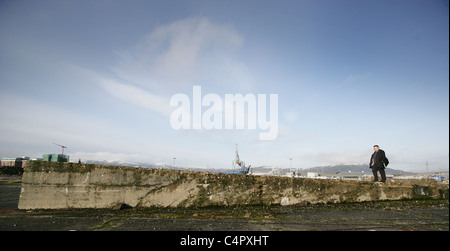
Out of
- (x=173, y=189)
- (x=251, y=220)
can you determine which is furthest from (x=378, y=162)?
(x=173, y=189)

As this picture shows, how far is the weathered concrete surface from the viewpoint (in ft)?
14.4

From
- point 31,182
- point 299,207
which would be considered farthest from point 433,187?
point 31,182

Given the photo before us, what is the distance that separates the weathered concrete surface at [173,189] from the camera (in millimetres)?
4402

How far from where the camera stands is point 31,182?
440cm

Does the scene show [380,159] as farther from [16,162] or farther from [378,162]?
[16,162]

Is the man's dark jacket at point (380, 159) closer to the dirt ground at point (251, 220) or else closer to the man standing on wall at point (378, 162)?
the man standing on wall at point (378, 162)

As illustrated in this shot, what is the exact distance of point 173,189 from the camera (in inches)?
181

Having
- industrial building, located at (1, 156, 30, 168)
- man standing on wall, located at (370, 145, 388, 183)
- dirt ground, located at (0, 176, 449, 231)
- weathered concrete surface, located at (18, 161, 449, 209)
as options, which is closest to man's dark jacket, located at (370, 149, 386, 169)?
man standing on wall, located at (370, 145, 388, 183)

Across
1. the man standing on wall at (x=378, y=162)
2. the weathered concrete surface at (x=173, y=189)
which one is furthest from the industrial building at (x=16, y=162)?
the man standing on wall at (x=378, y=162)

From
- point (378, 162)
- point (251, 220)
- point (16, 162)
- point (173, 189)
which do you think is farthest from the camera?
point (16, 162)
